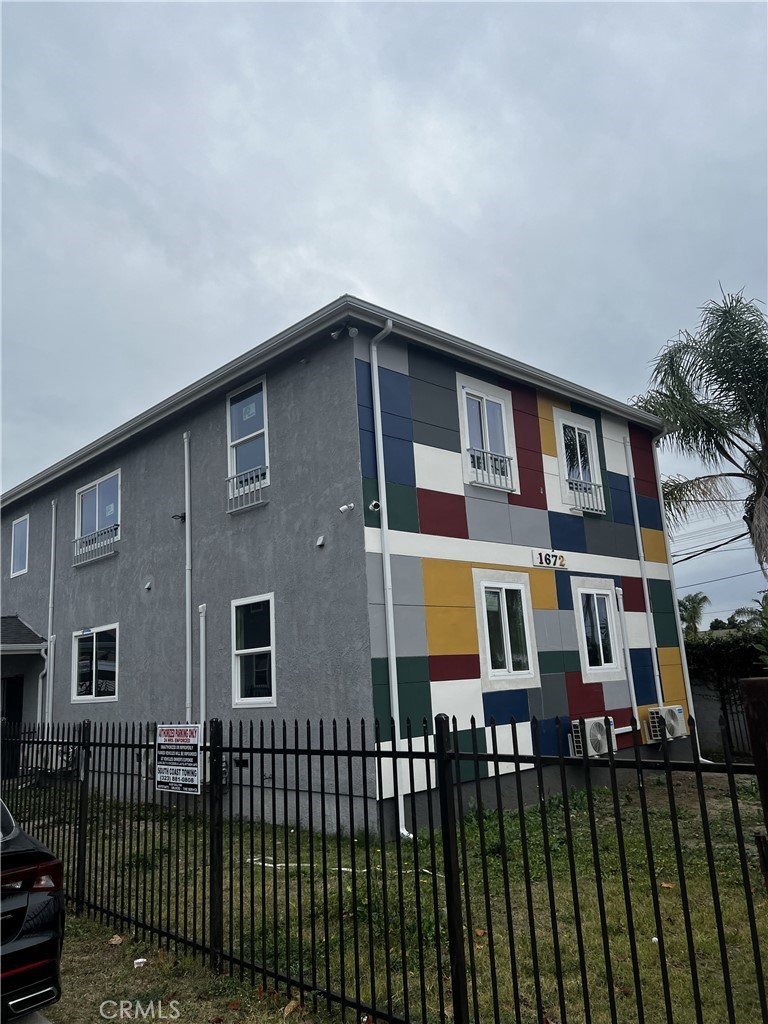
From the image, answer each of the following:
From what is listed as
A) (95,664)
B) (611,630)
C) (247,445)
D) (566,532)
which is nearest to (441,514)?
(566,532)

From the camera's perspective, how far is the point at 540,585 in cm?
1209

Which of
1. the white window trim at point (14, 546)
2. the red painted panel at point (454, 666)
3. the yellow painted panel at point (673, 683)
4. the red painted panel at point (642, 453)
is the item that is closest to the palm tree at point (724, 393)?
the red painted panel at point (642, 453)

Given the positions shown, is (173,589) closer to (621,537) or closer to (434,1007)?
(621,537)

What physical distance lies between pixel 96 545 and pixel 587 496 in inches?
399

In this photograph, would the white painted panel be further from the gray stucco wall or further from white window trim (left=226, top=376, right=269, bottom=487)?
white window trim (left=226, top=376, right=269, bottom=487)

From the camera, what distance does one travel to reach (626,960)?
17.0 feet

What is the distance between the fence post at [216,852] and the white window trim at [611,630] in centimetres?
835

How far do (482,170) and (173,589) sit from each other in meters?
9.19

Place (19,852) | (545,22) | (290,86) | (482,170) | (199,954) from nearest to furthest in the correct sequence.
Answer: (19,852), (199,954), (545,22), (290,86), (482,170)

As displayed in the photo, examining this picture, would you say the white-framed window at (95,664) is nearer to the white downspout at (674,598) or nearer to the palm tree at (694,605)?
the white downspout at (674,598)

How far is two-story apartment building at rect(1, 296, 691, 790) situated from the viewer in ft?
32.9

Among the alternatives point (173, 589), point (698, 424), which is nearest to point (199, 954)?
point (173, 589)

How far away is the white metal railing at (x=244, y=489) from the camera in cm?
1144

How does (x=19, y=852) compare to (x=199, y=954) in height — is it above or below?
above
